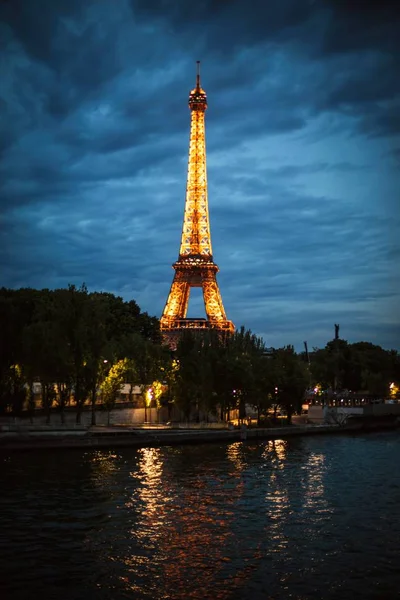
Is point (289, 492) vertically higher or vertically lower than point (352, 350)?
lower

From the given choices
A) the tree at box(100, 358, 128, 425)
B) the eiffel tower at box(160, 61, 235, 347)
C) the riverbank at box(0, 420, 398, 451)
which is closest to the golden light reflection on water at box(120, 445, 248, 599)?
the riverbank at box(0, 420, 398, 451)

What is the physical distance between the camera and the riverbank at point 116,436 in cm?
6806

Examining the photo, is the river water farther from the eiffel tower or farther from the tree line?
the eiffel tower

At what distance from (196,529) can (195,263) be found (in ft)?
374

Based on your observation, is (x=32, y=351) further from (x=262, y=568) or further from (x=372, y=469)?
(x=262, y=568)

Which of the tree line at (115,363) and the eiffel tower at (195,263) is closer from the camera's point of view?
the tree line at (115,363)

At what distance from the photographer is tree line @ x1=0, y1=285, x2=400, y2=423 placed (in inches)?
3125

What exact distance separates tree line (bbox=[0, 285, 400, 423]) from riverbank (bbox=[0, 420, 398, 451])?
5709mm

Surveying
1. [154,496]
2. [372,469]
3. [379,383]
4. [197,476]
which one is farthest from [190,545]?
[379,383]

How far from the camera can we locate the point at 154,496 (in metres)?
46.3

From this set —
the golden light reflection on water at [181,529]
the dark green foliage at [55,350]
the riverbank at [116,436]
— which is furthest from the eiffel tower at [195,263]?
the golden light reflection on water at [181,529]

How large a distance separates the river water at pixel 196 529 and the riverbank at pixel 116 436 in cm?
390

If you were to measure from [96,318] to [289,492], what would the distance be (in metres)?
38.6

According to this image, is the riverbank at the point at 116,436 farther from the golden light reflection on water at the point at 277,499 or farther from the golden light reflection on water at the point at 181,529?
the golden light reflection on water at the point at 181,529
